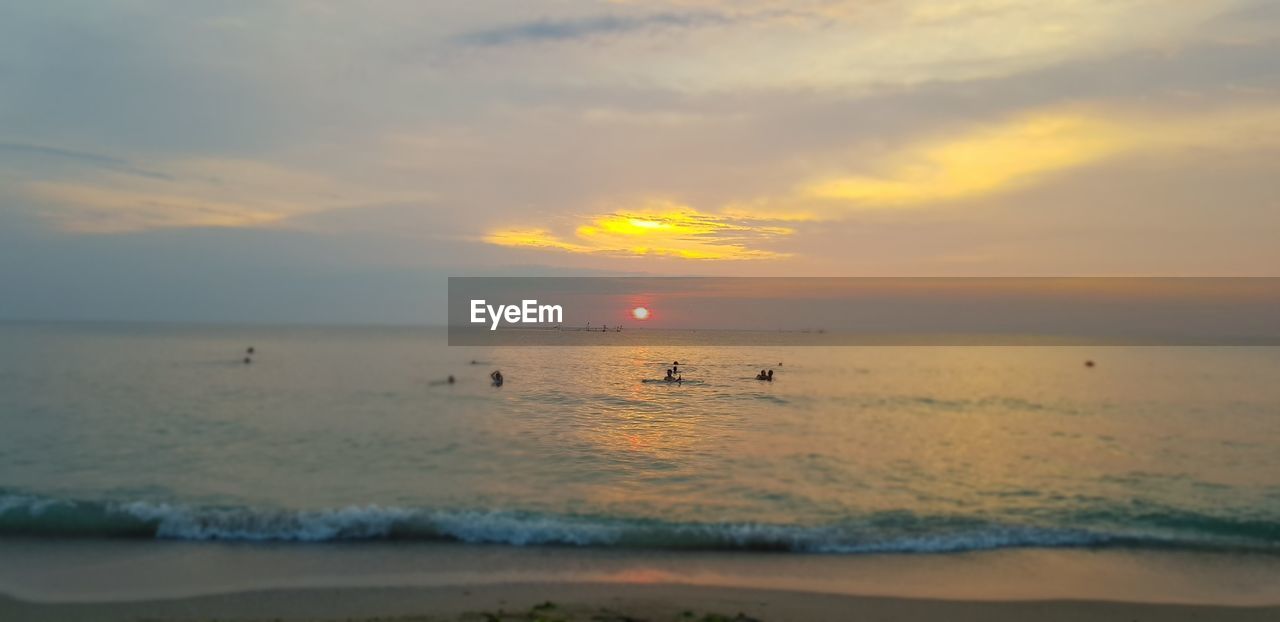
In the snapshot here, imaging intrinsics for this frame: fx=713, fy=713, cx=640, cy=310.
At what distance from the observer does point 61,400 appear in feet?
111

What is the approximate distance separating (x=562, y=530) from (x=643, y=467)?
19.8 feet

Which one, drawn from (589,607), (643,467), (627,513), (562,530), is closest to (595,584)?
(589,607)

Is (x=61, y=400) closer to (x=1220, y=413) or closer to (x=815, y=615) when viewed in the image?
(x=815, y=615)

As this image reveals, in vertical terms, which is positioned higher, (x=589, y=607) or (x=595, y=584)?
(x=589, y=607)

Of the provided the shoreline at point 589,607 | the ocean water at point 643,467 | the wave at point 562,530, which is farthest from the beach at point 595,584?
the ocean water at point 643,467

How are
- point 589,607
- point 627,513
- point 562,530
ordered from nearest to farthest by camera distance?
point 589,607 < point 562,530 < point 627,513

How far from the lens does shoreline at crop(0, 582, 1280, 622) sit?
9.45 metres

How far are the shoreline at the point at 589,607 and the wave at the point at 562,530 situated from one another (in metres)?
2.65

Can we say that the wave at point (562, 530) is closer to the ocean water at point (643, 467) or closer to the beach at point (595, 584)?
the ocean water at point (643, 467)

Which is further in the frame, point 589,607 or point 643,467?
point 643,467

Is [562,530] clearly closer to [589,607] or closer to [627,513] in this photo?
[627,513]

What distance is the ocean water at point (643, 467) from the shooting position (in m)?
13.9

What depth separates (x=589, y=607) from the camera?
9617 mm

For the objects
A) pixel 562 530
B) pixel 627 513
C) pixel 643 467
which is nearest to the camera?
pixel 562 530
